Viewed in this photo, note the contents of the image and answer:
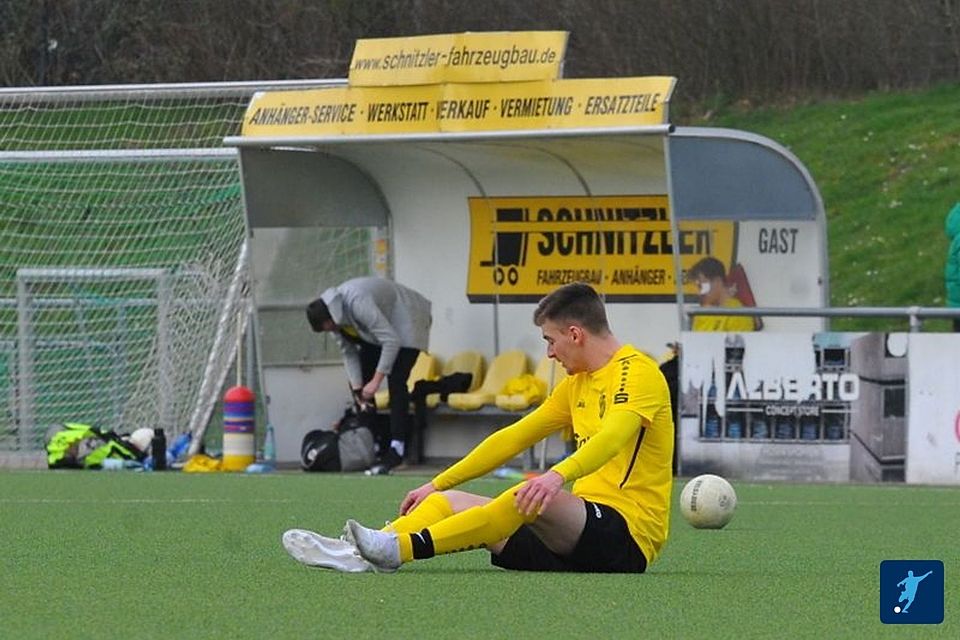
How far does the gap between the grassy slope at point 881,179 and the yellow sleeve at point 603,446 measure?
53.1 feet

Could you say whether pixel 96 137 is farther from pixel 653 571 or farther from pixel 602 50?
pixel 653 571

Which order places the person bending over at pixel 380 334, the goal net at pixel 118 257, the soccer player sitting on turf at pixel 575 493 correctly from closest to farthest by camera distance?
the soccer player sitting on turf at pixel 575 493 < the person bending over at pixel 380 334 < the goal net at pixel 118 257

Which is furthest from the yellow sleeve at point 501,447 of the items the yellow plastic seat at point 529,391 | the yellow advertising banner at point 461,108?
the yellow plastic seat at point 529,391

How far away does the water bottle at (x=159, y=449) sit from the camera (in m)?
17.6

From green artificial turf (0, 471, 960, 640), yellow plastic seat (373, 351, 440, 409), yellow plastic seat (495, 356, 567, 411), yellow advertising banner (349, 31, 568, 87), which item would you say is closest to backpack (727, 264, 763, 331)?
yellow plastic seat (495, 356, 567, 411)

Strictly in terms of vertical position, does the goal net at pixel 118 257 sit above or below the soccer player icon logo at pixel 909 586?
above

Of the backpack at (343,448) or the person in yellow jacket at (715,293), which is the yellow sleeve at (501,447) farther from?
the backpack at (343,448)

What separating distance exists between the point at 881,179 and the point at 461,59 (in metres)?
11.7

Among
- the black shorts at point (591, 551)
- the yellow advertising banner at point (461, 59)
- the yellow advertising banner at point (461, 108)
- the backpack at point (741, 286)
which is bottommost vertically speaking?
the black shorts at point (591, 551)

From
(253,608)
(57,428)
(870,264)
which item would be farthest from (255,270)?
(253,608)

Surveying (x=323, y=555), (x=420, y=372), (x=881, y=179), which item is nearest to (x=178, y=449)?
(x=420, y=372)

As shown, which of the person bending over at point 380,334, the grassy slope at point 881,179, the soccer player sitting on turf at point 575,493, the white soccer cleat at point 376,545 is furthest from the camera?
the grassy slope at point 881,179

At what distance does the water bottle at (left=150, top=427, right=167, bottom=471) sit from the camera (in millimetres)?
17609

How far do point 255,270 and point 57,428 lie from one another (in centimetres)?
208
